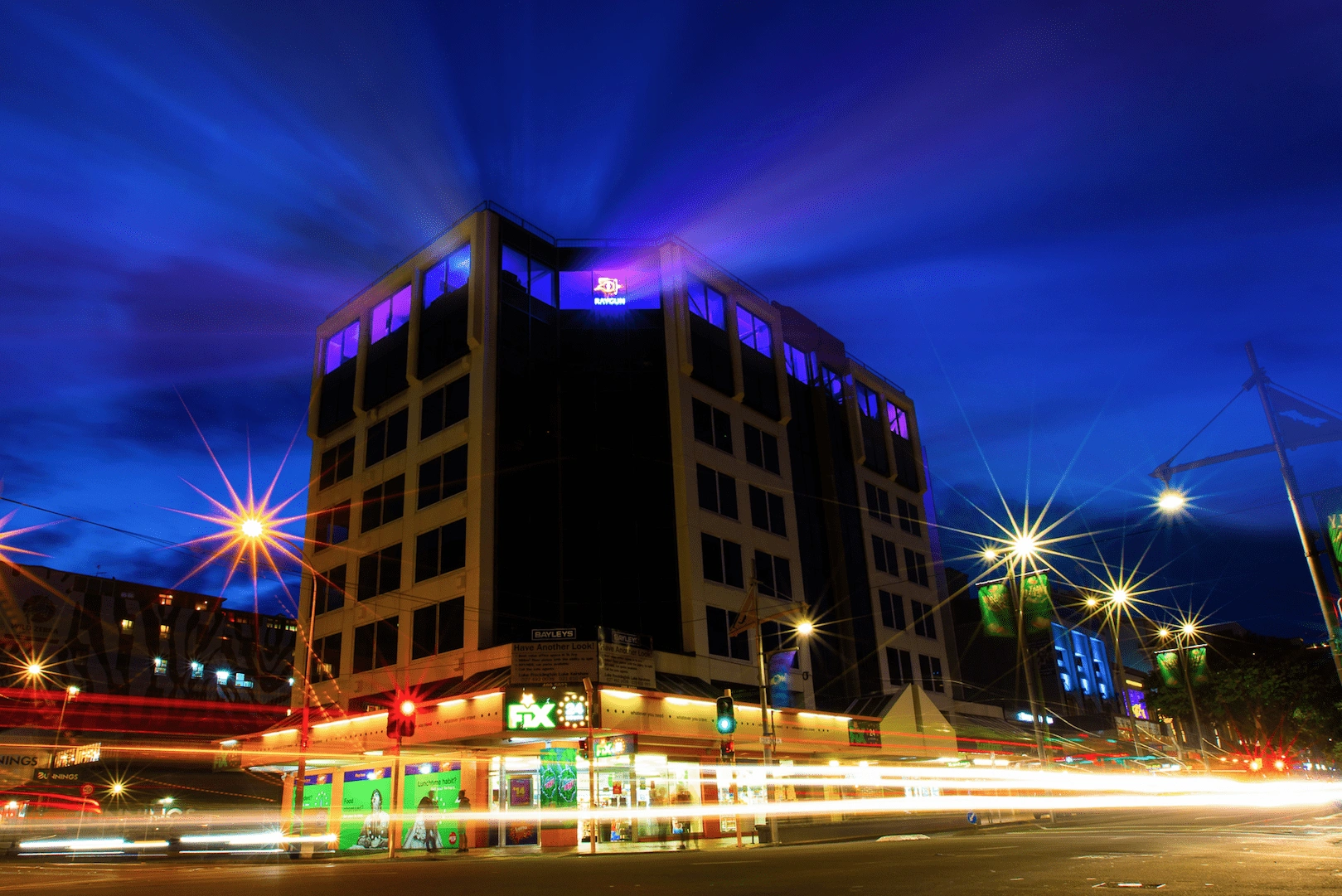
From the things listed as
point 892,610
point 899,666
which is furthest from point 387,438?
point 899,666

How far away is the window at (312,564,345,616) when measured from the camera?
42.0 m

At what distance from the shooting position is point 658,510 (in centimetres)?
3791

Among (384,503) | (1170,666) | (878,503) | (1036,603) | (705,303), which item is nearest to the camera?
(1036,603)

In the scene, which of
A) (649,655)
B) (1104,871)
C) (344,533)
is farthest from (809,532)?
(1104,871)

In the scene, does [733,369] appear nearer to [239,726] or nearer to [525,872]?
[525,872]

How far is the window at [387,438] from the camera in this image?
41312mm

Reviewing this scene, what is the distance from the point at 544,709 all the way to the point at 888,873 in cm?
1795

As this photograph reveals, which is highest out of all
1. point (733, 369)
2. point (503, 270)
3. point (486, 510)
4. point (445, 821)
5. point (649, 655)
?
point (503, 270)

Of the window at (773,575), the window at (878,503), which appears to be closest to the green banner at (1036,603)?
the window at (773,575)

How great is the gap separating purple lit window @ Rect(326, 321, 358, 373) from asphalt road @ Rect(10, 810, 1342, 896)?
30096 mm

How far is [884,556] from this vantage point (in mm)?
52094

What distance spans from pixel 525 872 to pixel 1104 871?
9806mm

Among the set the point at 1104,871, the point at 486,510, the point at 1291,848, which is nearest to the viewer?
the point at 1104,871

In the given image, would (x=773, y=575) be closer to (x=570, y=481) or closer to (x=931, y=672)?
(x=570, y=481)
